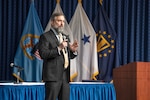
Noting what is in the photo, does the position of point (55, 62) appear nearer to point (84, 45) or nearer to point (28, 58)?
point (28, 58)

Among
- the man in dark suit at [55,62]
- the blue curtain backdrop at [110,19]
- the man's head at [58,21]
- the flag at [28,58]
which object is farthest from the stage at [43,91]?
the blue curtain backdrop at [110,19]

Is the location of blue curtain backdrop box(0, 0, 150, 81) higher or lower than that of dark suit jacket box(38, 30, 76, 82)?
higher

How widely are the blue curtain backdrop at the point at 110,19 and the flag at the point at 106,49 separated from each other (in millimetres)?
144

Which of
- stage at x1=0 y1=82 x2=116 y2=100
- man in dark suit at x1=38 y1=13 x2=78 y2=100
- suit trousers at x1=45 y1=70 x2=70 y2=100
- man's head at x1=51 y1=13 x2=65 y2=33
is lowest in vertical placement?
stage at x1=0 y1=82 x2=116 y2=100

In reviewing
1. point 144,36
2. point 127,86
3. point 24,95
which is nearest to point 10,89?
point 24,95

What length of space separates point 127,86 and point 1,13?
3.75 meters

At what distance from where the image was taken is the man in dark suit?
96.0 inches

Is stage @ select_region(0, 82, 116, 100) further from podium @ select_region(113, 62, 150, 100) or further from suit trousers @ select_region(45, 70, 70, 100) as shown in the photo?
suit trousers @ select_region(45, 70, 70, 100)

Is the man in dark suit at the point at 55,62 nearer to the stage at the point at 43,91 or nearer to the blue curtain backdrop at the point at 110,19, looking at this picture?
the stage at the point at 43,91

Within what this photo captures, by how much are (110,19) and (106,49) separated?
658 mm

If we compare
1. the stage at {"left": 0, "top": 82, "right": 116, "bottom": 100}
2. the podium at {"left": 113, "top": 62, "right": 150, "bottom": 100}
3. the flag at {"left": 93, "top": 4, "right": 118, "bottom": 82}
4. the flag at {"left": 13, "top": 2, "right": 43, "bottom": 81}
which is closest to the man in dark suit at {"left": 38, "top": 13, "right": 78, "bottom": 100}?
the podium at {"left": 113, "top": 62, "right": 150, "bottom": 100}

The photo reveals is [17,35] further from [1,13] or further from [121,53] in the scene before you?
[121,53]

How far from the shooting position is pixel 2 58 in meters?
5.95

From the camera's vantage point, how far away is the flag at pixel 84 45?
5859mm
